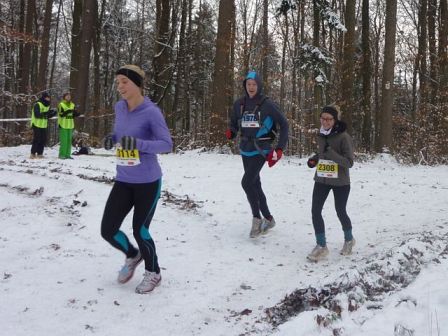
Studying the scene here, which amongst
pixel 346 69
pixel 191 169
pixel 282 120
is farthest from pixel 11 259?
pixel 346 69

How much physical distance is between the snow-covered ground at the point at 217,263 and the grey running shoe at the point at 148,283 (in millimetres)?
84

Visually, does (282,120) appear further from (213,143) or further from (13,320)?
(213,143)

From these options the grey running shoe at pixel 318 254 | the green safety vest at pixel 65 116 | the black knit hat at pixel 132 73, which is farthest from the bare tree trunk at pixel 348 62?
the black knit hat at pixel 132 73

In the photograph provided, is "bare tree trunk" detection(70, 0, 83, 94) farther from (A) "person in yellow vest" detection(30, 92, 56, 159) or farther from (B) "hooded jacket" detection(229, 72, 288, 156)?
(B) "hooded jacket" detection(229, 72, 288, 156)

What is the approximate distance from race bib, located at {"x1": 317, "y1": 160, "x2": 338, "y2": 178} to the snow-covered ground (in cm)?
104

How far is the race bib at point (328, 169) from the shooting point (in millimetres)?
5730

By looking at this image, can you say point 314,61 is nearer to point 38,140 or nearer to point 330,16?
point 330,16

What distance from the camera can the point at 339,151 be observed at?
19.0 feet

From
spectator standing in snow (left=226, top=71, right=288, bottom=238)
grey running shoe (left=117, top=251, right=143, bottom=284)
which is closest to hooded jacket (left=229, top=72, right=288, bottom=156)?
spectator standing in snow (left=226, top=71, right=288, bottom=238)

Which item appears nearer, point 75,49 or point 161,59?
point 161,59

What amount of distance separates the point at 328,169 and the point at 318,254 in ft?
3.40

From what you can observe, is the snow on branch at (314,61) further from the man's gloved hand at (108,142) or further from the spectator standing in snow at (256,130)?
the man's gloved hand at (108,142)

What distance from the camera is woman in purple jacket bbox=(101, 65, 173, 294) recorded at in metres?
4.23

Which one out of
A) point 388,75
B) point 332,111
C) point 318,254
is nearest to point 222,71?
point 388,75
